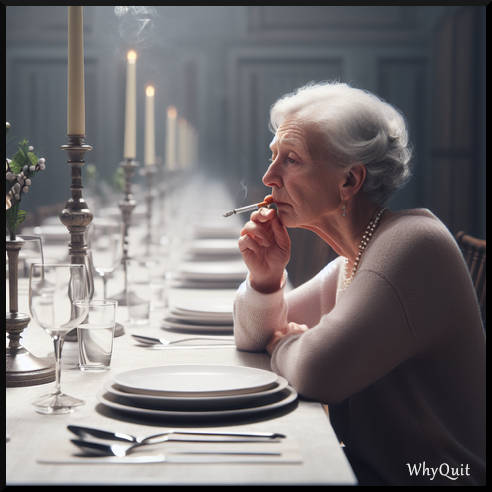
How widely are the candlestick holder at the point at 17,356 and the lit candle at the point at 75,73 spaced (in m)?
0.26

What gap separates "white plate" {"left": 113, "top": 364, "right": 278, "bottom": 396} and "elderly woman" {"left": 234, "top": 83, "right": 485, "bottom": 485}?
0.08 metres

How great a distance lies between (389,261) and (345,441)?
1.21ft

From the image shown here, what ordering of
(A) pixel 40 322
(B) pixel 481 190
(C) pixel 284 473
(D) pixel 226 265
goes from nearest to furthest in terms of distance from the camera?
(C) pixel 284 473 < (A) pixel 40 322 < (D) pixel 226 265 < (B) pixel 481 190

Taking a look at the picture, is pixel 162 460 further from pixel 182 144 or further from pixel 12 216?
pixel 182 144

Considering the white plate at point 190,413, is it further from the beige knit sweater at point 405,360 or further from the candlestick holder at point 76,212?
the candlestick holder at point 76,212

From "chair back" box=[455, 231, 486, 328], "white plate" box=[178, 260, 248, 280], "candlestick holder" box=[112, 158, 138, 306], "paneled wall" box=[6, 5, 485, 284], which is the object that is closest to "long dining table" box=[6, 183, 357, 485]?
"candlestick holder" box=[112, 158, 138, 306]

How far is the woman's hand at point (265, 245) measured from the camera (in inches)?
55.4

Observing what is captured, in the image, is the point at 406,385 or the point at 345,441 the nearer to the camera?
the point at 406,385

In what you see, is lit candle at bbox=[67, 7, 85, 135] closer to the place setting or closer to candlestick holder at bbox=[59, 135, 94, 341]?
candlestick holder at bbox=[59, 135, 94, 341]

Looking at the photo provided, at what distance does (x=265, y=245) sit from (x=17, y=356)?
483 millimetres

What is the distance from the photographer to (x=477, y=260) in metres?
1.99

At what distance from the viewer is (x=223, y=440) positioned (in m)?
0.87

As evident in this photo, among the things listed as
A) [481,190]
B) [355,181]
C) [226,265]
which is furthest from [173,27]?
[355,181]

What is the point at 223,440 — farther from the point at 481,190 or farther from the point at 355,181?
the point at 481,190
